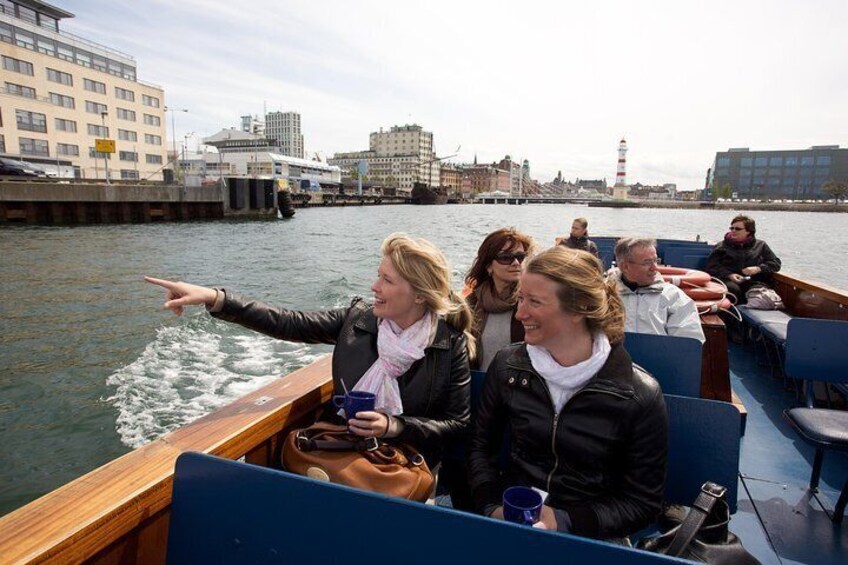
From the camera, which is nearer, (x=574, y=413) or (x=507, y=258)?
(x=574, y=413)

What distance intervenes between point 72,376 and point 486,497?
5.83 meters

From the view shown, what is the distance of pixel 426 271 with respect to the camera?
78.4 inches

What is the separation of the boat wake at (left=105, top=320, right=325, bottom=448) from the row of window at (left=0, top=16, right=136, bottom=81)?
47.8 meters

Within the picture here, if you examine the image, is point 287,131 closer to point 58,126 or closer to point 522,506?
point 58,126

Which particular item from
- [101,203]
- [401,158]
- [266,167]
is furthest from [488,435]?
[401,158]

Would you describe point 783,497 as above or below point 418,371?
below

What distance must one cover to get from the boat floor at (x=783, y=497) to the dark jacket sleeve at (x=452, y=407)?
1.33 m

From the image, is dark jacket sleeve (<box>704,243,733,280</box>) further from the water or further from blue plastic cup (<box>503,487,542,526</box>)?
blue plastic cup (<box>503,487,542,526</box>)

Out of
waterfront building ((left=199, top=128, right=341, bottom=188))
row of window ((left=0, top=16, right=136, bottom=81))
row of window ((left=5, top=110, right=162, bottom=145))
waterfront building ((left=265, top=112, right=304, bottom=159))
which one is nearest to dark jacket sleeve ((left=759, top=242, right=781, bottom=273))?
row of window ((left=5, top=110, right=162, bottom=145))

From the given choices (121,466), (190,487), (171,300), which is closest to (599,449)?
(190,487)

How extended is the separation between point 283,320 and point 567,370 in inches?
46.0

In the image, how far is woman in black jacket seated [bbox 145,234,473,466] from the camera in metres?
1.91

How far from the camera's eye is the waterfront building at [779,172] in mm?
116062

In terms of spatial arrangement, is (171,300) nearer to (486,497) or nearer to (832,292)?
(486,497)
